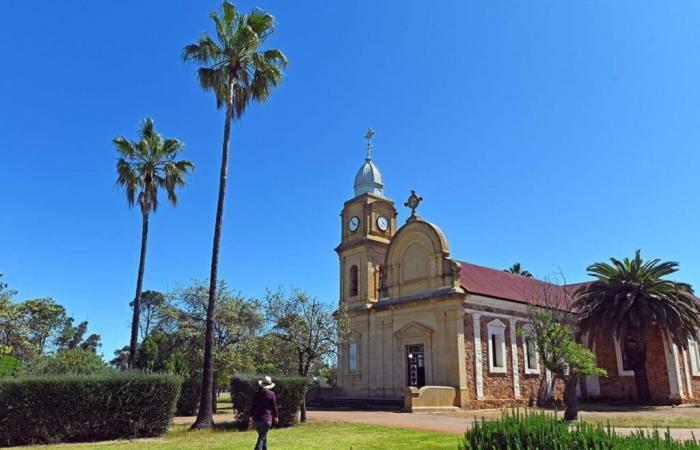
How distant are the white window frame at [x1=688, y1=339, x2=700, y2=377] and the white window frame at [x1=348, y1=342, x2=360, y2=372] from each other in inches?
872

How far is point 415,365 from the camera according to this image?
3125cm

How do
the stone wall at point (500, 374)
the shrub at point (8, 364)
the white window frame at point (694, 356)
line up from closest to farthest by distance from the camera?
the shrub at point (8, 364) → the stone wall at point (500, 374) → the white window frame at point (694, 356)

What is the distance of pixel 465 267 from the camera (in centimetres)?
3394

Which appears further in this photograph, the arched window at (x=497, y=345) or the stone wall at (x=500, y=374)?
the arched window at (x=497, y=345)

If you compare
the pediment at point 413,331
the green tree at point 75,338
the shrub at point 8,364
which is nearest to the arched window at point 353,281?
the pediment at point 413,331

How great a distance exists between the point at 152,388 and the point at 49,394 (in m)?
2.71

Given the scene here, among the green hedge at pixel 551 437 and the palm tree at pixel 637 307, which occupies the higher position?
the palm tree at pixel 637 307

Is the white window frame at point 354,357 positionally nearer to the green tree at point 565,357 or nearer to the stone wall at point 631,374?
the stone wall at point 631,374

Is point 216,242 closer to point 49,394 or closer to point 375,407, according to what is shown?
point 49,394

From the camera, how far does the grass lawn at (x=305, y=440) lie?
42.4 feet

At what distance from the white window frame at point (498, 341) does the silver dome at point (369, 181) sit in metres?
12.5

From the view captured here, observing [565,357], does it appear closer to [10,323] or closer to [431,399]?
[431,399]

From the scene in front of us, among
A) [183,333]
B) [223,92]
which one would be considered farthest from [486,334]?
[223,92]

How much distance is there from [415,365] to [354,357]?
16.8 feet
